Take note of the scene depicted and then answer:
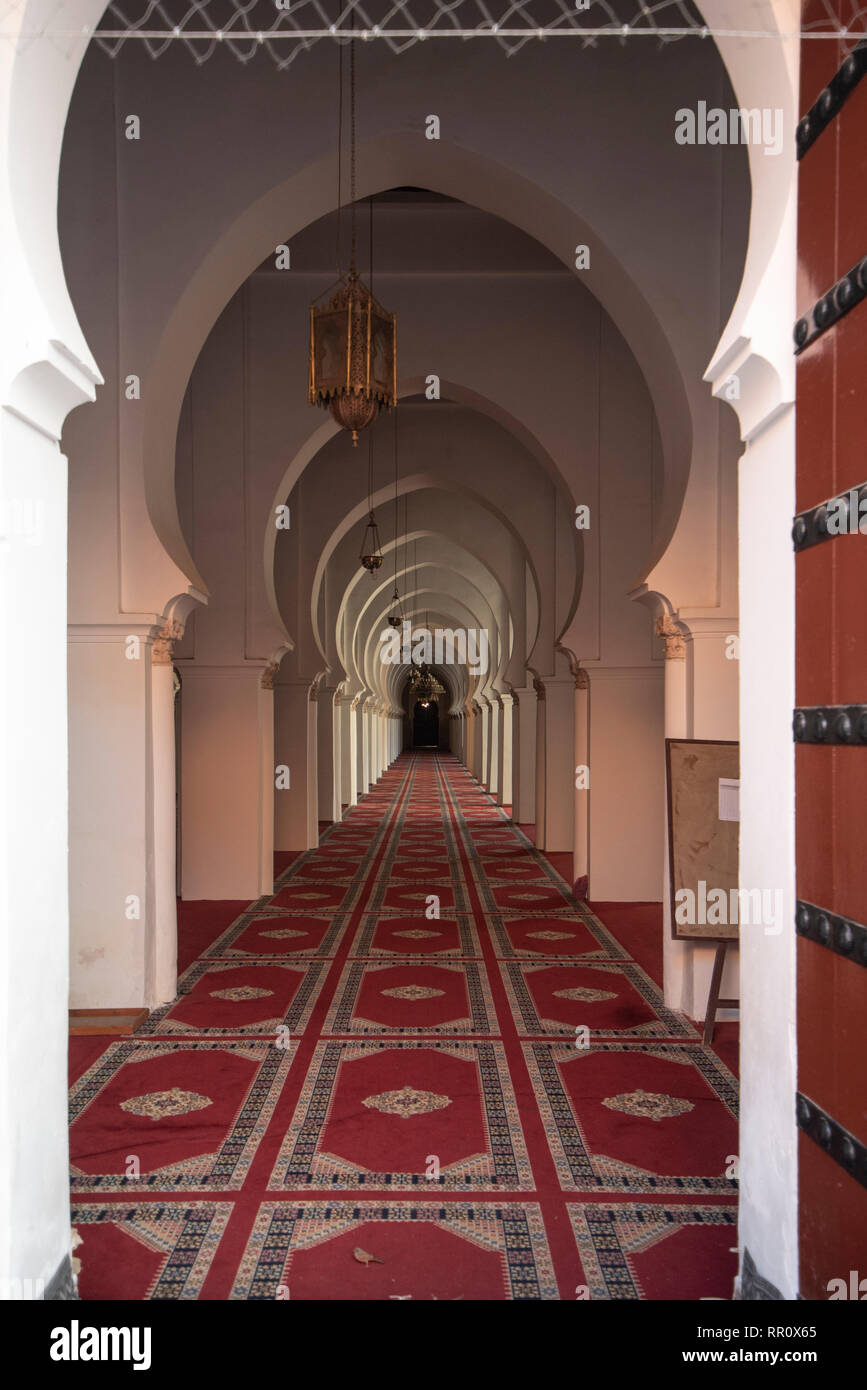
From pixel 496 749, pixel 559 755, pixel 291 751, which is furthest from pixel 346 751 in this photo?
pixel 559 755

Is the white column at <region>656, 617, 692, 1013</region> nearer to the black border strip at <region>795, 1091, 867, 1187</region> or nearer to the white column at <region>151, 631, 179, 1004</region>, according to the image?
the white column at <region>151, 631, 179, 1004</region>

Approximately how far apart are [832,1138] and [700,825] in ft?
10.3

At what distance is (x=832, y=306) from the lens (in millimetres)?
1925

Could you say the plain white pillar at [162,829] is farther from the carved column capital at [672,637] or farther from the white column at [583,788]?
the white column at [583,788]

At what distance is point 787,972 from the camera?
2160 millimetres

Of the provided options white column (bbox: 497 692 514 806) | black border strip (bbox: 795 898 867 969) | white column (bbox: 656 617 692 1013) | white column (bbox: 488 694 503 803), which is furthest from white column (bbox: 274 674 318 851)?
black border strip (bbox: 795 898 867 969)

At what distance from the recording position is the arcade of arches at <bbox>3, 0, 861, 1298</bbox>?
2.38 m

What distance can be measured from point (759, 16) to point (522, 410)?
245 inches

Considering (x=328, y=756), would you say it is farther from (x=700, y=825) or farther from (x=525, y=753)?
(x=700, y=825)

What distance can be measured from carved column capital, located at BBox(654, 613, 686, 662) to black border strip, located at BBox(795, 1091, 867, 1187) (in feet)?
11.5

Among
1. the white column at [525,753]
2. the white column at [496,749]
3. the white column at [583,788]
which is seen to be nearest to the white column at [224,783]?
the white column at [583,788]

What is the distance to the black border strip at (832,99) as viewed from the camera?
1.86 m

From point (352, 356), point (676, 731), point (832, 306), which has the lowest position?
point (676, 731)
